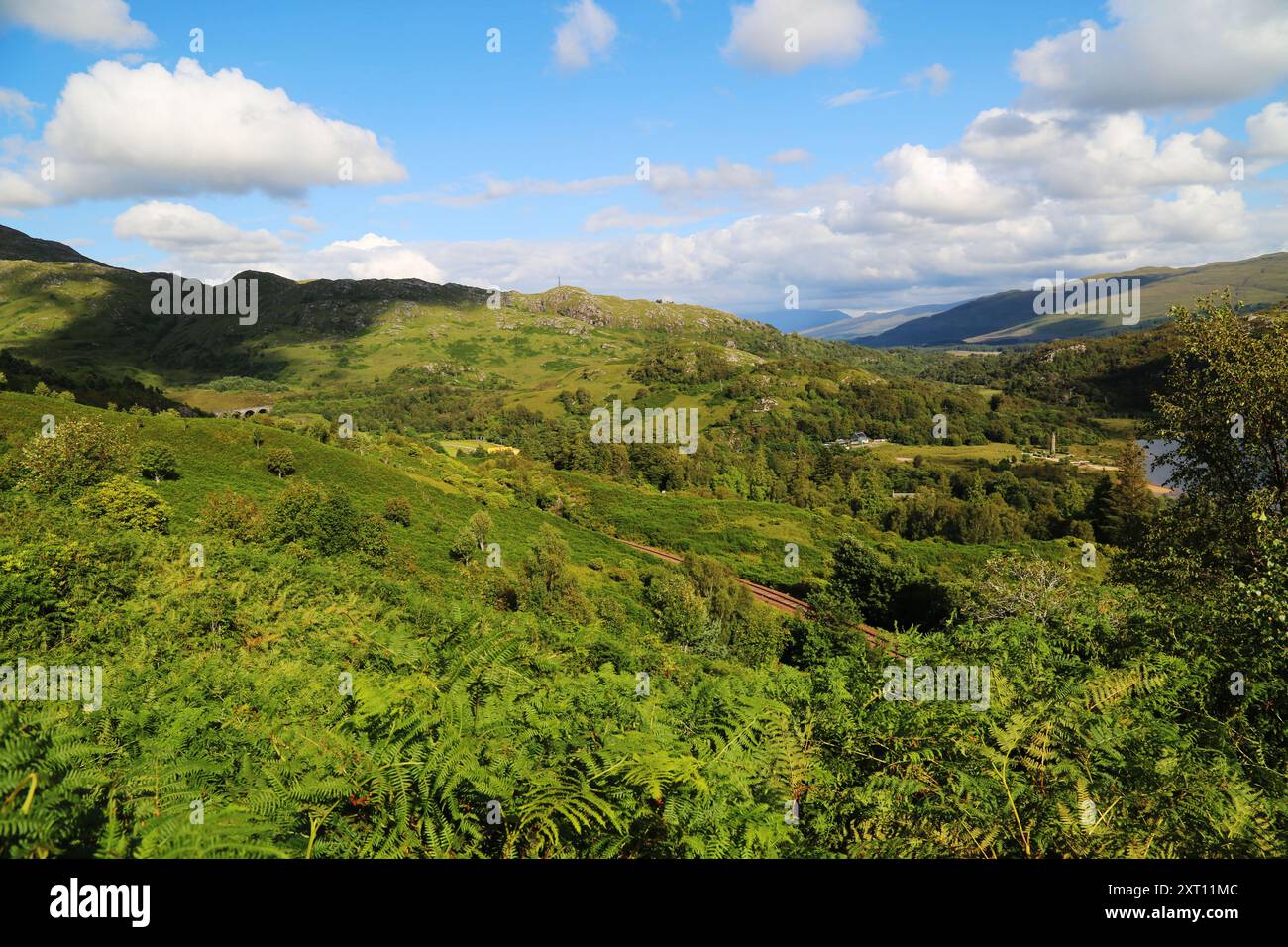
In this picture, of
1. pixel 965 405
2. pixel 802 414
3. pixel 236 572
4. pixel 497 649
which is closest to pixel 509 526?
pixel 236 572

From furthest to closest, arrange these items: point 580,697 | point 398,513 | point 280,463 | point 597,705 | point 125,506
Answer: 1. point 280,463
2. point 398,513
3. point 125,506
4. point 580,697
5. point 597,705

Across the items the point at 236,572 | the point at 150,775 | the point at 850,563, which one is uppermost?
the point at 150,775

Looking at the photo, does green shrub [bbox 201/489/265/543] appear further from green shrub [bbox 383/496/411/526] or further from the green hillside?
green shrub [bbox 383/496/411/526]

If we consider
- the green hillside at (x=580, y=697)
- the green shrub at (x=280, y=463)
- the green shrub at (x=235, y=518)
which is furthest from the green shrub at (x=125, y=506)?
the green shrub at (x=280, y=463)

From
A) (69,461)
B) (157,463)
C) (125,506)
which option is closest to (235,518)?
(125,506)

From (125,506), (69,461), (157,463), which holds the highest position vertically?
(69,461)

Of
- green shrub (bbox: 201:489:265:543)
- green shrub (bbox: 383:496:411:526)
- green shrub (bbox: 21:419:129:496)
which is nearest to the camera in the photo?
green shrub (bbox: 21:419:129:496)

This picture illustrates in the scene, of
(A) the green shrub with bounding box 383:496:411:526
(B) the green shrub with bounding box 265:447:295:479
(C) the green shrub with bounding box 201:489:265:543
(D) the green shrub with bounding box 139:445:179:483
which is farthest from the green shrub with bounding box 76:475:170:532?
(B) the green shrub with bounding box 265:447:295:479

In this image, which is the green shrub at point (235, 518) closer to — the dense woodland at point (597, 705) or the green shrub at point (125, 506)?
the dense woodland at point (597, 705)

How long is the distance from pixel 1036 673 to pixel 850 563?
177 feet

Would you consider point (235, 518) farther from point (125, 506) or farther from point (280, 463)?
point (280, 463)
